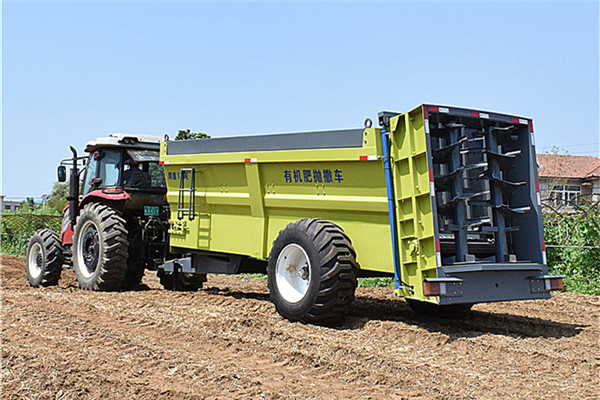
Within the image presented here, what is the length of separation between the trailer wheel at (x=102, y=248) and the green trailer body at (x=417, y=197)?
82.1 inches

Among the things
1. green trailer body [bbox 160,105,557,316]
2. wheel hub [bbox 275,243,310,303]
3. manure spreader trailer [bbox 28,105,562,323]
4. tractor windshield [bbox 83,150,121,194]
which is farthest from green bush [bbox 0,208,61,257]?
wheel hub [bbox 275,243,310,303]

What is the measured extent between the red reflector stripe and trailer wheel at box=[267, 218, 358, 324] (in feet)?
2.69

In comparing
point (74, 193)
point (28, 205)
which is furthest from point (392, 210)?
point (28, 205)

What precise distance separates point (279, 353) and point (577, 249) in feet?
25.6

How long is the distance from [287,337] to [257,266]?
2.91 meters

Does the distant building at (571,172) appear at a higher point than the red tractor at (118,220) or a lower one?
higher

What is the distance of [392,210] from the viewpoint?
6.88 meters

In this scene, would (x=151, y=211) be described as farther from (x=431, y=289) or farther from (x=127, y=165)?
(x=431, y=289)

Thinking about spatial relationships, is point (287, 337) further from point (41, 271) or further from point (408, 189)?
point (41, 271)

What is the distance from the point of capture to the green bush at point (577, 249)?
11414 mm

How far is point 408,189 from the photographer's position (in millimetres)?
6742

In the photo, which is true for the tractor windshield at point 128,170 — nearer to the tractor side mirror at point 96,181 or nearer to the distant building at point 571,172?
the tractor side mirror at point 96,181

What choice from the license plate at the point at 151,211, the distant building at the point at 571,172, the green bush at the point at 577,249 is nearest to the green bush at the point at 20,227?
the license plate at the point at 151,211

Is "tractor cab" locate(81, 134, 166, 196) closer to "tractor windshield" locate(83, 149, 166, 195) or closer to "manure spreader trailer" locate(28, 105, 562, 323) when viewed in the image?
"tractor windshield" locate(83, 149, 166, 195)
